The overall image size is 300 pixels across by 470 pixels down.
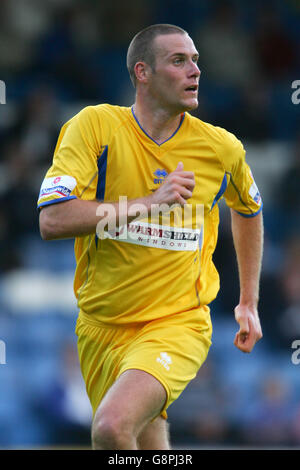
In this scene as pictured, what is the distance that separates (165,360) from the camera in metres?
4.06

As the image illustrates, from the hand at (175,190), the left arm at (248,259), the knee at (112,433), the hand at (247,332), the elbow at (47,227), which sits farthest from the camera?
the left arm at (248,259)

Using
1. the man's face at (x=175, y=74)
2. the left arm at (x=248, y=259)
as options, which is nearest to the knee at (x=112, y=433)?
the left arm at (x=248, y=259)

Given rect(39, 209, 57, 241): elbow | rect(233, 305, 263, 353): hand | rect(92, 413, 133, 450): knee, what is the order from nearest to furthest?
1. rect(92, 413, 133, 450): knee
2. rect(39, 209, 57, 241): elbow
3. rect(233, 305, 263, 353): hand

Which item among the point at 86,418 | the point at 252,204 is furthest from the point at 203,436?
the point at 252,204

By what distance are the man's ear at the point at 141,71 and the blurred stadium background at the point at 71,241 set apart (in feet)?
13.2

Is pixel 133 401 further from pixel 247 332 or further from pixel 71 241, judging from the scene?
pixel 71 241

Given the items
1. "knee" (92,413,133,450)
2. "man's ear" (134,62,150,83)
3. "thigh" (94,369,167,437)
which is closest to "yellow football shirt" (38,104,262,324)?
"man's ear" (134,62,150,83)

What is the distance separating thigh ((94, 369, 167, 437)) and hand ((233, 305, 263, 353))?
2.66ft

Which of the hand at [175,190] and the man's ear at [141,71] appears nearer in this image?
the hand at [175,190]

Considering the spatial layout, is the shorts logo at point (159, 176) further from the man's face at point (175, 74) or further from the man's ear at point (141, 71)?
the man's ear at point (141, 71)

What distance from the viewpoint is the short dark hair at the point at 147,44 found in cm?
445

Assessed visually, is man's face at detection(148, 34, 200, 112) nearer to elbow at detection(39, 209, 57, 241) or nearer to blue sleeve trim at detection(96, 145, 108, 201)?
blue sleeve trim at detection(96, 145, 108, 201)

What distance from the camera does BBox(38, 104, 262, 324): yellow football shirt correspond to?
427 centimetres

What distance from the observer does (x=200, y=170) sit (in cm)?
443
